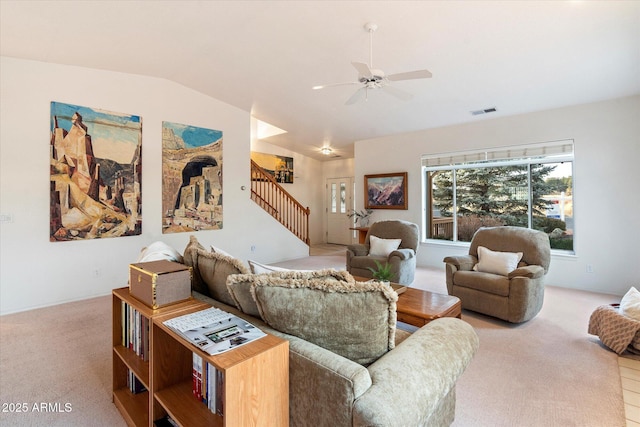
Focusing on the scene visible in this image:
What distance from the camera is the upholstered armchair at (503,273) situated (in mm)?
3137

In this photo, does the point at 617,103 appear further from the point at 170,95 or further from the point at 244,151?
the point at 170,95

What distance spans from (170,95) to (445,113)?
4596mm

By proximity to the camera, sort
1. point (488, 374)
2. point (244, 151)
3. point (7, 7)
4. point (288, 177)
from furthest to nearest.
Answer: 1. point (288, 177)
2. point (244, 151)
3. point (7, 7)
4. point (488, 374)

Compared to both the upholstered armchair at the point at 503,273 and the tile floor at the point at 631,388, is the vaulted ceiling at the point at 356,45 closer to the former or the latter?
the upholstered armchair at the point at 503,273

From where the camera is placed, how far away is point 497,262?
360 centimetres

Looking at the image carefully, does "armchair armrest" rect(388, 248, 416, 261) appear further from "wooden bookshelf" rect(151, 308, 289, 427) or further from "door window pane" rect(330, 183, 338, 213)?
"door window pane" rect(330, 183, 338, 213)

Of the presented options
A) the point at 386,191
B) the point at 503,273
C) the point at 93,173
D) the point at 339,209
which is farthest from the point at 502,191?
the point at 93,173

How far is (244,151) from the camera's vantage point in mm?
6047

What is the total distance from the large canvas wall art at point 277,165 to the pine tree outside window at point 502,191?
390cm

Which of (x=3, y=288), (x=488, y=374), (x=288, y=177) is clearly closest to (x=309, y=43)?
(x=488, y=374)

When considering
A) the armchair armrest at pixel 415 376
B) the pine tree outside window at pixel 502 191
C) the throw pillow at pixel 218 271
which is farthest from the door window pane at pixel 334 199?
the armchair armrest at pixel 415 376

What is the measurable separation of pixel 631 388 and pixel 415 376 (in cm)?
216

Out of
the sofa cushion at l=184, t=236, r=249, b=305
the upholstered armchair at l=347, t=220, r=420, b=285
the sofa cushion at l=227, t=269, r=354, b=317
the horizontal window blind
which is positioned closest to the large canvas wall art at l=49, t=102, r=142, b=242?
the sofa cushion at l=184, t=236, r=249, b=305

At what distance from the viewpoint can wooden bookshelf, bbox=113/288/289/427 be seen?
1039mm
